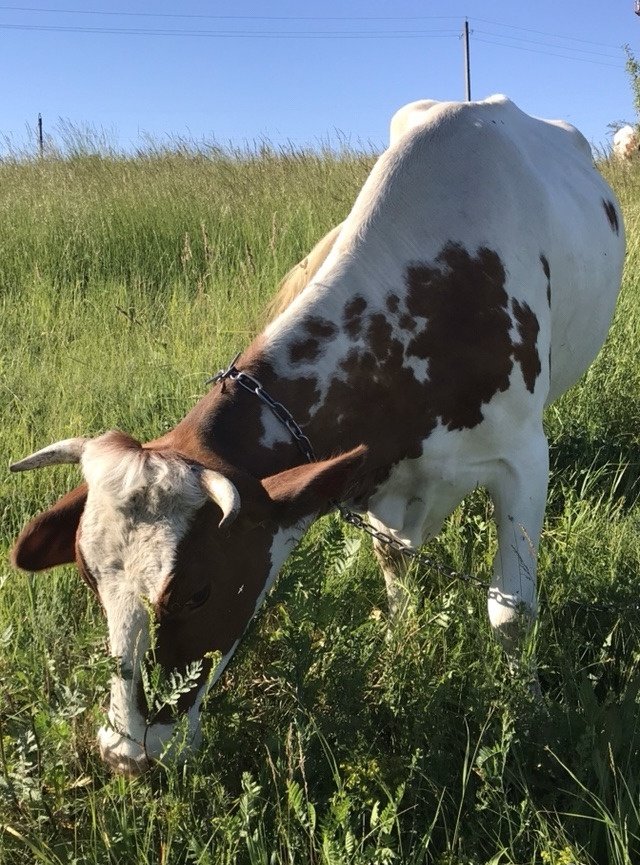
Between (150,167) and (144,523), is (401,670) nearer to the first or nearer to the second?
(144,523)

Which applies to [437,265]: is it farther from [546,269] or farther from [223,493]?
[223,493]

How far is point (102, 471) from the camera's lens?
1752mm

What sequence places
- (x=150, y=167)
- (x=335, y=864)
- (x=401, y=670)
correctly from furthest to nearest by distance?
(x=150, y=167)
(x=401, y=670)
(x=335, y=864)

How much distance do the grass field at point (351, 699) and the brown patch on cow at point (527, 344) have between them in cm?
72

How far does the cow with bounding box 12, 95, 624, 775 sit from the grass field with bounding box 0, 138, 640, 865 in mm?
181

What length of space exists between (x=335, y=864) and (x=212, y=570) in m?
0.63

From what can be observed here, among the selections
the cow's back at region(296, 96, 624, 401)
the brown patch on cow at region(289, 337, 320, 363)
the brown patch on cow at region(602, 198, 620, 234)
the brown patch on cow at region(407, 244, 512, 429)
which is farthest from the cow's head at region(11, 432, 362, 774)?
the brown patch on cow at region(602, 198, 620, 234)

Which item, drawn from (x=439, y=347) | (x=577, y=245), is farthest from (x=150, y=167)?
(x=439, y=347)

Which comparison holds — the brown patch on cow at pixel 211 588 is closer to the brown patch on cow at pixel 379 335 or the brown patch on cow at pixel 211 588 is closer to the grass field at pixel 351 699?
the grass field at pixel 351 699

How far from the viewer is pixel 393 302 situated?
8.14 feet

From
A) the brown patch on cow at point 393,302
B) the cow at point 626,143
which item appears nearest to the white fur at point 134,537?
the brown patch on cow at point 393,302

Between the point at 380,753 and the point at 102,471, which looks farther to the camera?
the point at 380,753

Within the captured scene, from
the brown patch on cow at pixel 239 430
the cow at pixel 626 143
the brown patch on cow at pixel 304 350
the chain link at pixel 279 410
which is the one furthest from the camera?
the cow at pixel 626 143

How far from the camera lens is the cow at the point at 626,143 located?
11.3 metres
